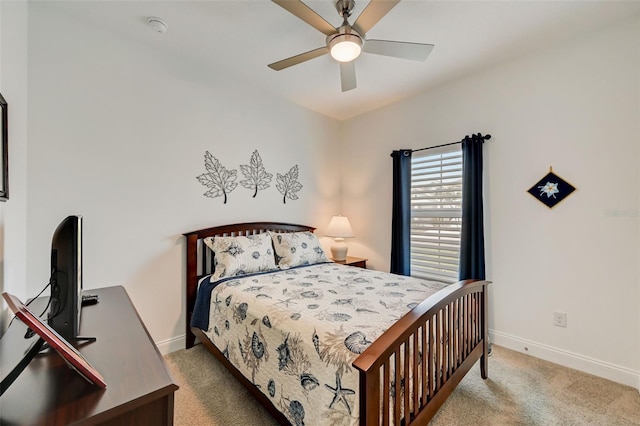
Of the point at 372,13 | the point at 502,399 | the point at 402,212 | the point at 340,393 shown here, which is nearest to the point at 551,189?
the point at 402,212

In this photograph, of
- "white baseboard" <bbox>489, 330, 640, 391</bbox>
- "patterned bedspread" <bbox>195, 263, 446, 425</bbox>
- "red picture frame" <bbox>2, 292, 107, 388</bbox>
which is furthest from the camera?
"white baseboard" <bbox>489, 330, 640, 391</bbox>

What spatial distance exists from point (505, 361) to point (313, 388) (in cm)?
201

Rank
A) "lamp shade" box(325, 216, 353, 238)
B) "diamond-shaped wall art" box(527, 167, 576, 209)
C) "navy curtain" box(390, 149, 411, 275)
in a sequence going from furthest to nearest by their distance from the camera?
"lamp shade" box(325, 216, 353, 238) < "navy curtain" box(390, 149, 411, 275) < "diamond-shaped wall art" box(527, 167, 576, 209)

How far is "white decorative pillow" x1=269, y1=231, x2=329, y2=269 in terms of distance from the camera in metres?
2.89

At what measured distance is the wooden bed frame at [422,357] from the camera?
1103 mm

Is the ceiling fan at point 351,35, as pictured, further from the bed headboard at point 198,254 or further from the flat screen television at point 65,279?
the bed headboard at point 198,254

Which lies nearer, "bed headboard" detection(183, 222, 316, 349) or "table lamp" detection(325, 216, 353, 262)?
"bed headboard" detection(183, 222, 316, 349)

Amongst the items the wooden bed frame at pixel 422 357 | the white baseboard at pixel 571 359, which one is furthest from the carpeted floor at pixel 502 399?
the wooden bed frame at pixel 422 357

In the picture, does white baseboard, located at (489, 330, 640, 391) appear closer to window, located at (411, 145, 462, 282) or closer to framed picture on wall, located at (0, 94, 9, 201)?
window, located at (411, 145, 462, 282)

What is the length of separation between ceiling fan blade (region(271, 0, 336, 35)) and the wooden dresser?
1.79 meters

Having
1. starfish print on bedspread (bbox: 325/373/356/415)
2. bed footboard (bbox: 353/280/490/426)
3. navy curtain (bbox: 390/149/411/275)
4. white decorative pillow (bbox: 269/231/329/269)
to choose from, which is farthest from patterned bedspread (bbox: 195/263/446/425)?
navy curtain (bbox: 390/149/411/275)

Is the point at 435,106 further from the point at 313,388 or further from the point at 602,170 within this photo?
the point at 313,388

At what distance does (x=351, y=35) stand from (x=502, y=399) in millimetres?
2625

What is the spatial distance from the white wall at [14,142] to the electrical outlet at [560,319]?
11.9 feet
